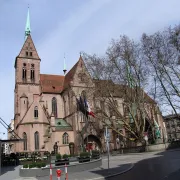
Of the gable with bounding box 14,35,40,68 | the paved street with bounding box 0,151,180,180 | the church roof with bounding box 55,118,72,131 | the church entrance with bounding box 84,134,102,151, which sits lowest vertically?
the paved street with bounding box 0,151,180,180

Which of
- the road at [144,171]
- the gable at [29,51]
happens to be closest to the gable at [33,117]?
the gable at [29,51]

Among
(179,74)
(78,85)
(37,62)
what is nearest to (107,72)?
(179,74)

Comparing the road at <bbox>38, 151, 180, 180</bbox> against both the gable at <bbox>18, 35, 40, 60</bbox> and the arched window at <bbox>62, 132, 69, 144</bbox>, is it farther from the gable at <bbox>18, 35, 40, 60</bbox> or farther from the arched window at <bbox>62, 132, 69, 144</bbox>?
the gable at <bbox>18, 35, 40, 60</bbox>

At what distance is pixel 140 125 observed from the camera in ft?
114

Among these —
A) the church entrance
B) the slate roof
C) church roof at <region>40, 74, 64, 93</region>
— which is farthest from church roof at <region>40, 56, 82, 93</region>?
the slate roof

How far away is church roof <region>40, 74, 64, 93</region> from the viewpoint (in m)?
53.8

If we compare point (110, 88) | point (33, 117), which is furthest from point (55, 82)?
point (110, 88)

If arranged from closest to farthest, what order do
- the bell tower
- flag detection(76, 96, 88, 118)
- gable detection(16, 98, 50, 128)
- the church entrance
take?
1. gable detection(16, 98, 50, 128)
2. the church entrance
3. flag detection(76, 96, 88, 118)
4. the bell tower

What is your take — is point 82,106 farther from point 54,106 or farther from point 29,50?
point 29,50

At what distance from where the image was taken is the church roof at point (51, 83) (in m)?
53.8

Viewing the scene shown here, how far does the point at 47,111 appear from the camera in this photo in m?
51.0

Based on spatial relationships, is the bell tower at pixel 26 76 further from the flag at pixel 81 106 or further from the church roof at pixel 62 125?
the flag at pixel 81 106

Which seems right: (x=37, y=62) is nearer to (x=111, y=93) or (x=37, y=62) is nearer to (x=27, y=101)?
(x=27, y=101)

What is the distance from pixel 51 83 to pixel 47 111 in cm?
813
